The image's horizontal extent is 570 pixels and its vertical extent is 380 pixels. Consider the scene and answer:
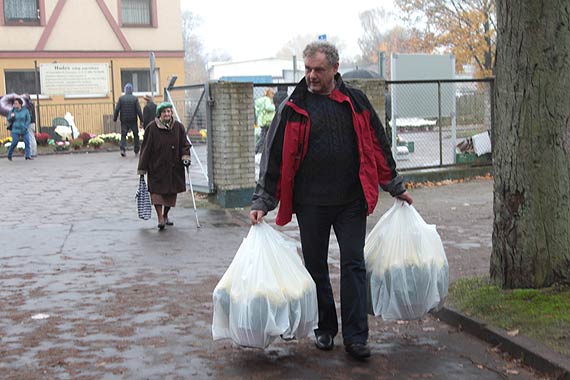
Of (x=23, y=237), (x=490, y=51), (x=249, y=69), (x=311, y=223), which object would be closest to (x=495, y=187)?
(x=311, y=223)

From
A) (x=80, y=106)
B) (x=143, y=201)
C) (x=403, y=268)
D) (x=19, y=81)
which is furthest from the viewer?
(x=19, y=81)

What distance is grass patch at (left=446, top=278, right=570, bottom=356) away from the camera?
535cm

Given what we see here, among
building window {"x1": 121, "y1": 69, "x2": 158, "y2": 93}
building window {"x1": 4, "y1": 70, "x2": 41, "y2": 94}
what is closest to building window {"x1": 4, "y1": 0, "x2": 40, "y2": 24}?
building window {"x1": 4, "y1": 70, "x2": 41, "y2": 94}

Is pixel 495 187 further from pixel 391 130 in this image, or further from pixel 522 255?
pixel 391 130

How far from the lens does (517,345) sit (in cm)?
529

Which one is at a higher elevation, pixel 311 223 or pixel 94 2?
pixel 94 2

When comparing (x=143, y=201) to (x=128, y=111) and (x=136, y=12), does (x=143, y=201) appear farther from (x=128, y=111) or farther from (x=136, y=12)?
(x=136, y=12)

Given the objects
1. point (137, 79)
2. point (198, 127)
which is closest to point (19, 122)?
point (198, 127)

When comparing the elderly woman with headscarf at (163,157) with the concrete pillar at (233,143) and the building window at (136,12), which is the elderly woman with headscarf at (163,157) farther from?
the building window at (136,12)

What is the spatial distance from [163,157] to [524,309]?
224 inches

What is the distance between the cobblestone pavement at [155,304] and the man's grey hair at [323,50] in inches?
74.6

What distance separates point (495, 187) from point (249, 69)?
56.4 m

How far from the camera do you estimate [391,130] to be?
14.4m

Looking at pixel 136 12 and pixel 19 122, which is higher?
pixel 136 12
